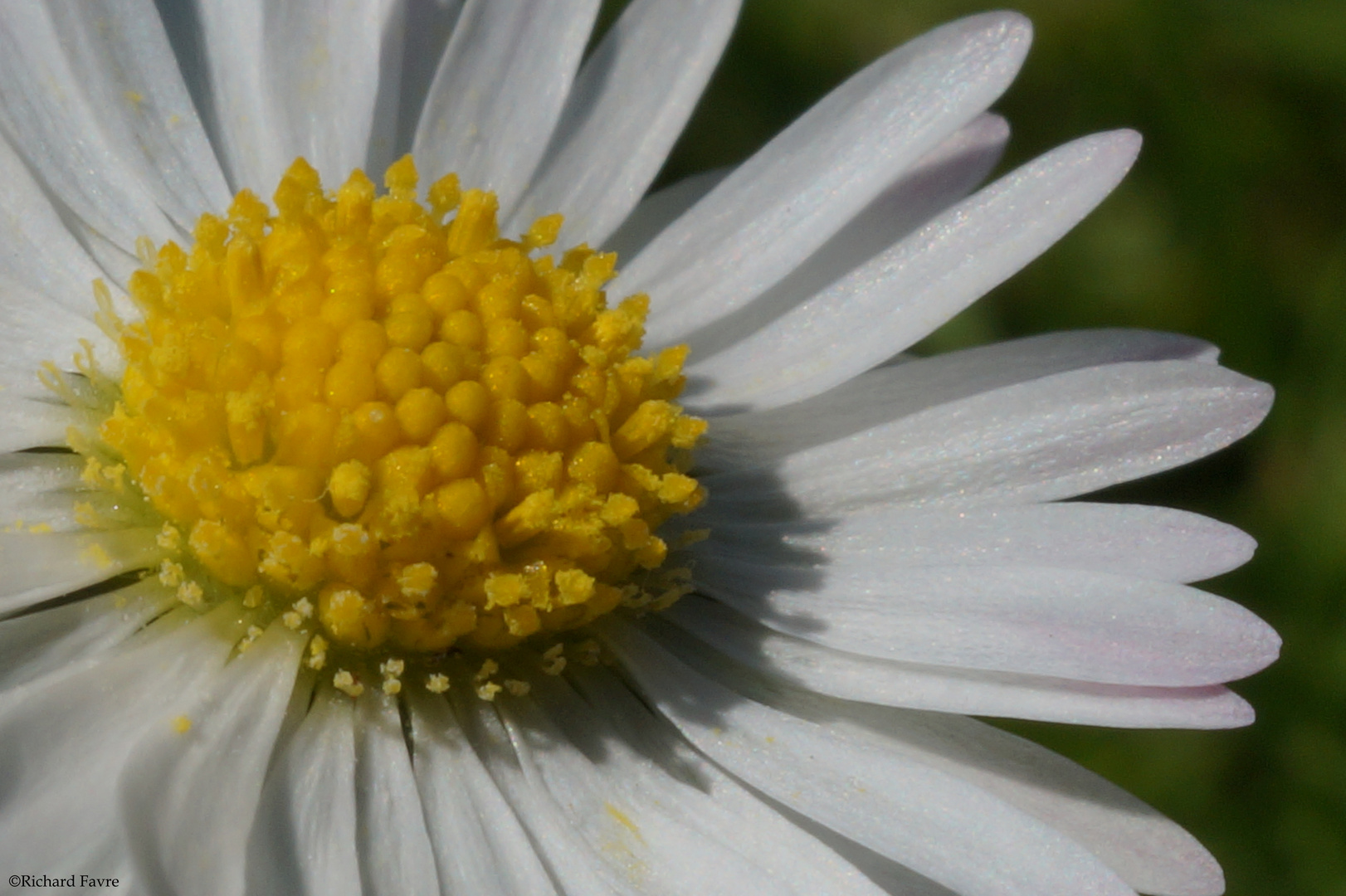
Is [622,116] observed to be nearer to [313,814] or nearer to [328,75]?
[328,75]

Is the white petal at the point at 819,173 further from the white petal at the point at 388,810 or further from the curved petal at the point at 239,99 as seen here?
the white petal at the point at 388,810

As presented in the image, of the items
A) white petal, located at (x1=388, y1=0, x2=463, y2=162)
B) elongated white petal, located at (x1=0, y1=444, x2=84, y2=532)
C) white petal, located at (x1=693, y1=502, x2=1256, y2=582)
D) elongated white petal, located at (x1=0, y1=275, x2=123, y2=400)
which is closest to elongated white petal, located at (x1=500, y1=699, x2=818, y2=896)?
white petal, located at (x1=693, y1=502, x2=1256, y2=582)

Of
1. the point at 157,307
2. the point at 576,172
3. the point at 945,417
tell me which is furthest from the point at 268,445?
the point at 945,417

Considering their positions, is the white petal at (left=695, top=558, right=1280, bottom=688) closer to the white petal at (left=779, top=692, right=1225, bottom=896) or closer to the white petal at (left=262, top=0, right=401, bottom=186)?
the white petal at (left=779, top=692, right=1225, bottom=896)

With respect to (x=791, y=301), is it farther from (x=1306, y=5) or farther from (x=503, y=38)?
(x=1306, y=5)

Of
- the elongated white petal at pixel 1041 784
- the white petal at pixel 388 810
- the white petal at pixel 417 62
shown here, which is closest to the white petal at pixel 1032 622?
the elongated white petal at pixel 1041 784

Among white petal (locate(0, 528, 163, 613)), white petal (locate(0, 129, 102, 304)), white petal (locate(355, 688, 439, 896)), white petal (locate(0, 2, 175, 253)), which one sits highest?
white petal (locate(0, 2, 175, 253))
